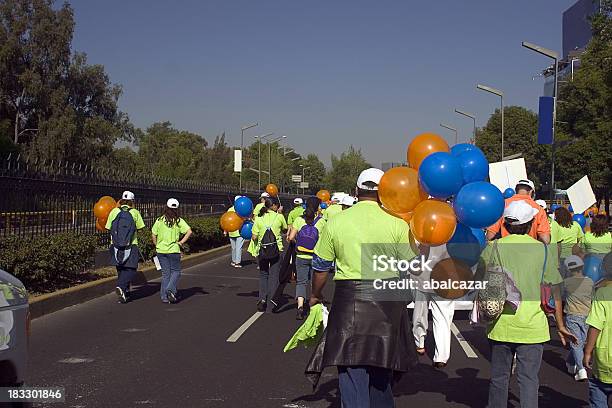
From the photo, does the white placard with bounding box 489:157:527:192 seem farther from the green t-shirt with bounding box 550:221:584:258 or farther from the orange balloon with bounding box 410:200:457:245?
the orange balloon with bounding box 410:200:457:245

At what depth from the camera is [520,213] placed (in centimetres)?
491

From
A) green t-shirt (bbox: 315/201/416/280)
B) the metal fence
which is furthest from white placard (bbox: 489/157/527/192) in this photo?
the metal fence

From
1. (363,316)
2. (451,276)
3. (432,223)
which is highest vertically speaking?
(432,223)

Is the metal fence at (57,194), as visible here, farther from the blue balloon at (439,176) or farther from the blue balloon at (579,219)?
the blue balloon at (579,219)

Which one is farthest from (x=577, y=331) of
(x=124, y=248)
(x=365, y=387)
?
(x=124, y=248)

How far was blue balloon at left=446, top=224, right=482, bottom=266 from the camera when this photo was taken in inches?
236

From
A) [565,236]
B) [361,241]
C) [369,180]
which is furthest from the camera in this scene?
[565,236]

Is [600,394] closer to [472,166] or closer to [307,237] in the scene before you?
[472,166]

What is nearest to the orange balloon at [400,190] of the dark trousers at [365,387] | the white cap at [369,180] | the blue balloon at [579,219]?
the white cap at [369,180]

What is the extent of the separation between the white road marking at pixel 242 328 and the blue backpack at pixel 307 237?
1291 mm

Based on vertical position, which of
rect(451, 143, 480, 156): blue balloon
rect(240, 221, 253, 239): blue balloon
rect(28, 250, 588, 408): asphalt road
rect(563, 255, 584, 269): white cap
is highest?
rect(451, 143, 480, 156): blue balloon

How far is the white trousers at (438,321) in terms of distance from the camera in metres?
6.96

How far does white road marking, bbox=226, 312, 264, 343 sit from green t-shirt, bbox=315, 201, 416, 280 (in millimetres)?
4440

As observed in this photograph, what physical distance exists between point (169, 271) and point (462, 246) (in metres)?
6.73
